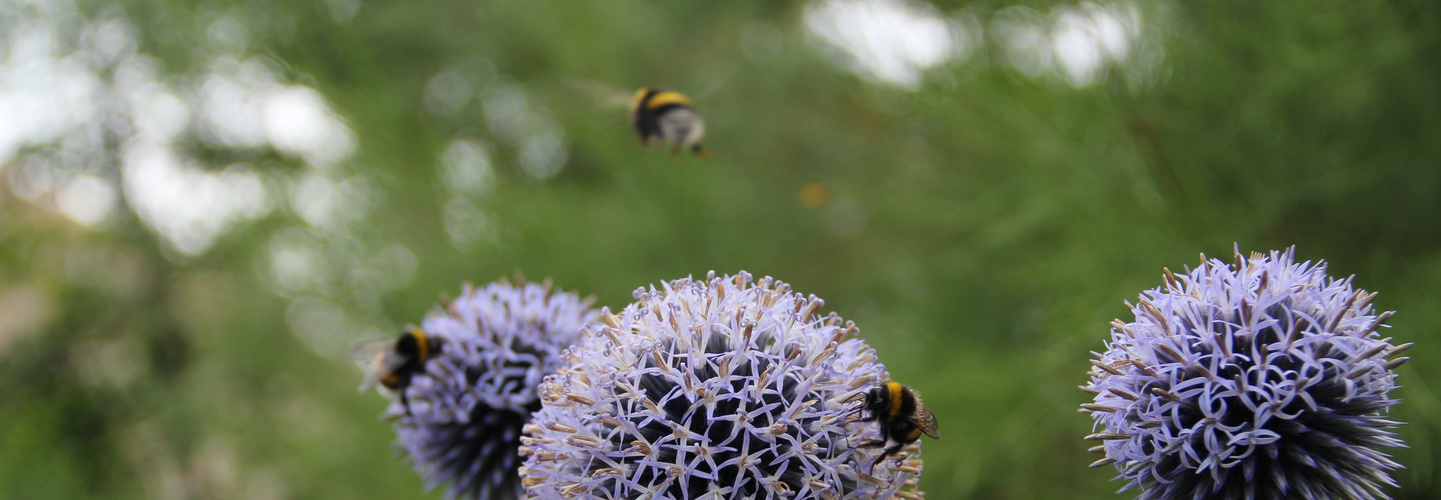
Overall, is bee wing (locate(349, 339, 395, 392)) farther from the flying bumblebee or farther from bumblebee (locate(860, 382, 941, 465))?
bumblebee (locate(860, 382, 941, 465))

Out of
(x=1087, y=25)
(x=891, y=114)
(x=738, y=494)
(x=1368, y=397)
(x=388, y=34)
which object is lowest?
(x=738, y=494)

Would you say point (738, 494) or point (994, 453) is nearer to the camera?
point (738, 494)

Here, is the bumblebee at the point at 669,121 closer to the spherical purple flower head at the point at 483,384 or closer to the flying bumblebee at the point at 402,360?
the spherical purple flower head at the point at 483,384

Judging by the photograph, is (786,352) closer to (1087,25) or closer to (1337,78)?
(1087,25)

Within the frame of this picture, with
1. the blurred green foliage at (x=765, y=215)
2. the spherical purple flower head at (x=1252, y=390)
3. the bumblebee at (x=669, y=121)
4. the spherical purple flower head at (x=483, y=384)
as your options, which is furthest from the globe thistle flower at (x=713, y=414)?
the blurred green foliage at (x=765, y=215)

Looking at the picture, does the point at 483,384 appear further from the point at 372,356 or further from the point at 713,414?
the point at 713,414

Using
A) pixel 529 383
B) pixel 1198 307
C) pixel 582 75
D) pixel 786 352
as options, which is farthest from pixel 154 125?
pixel 1198 307

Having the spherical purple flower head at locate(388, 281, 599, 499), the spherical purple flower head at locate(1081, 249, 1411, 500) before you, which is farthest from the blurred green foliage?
the spherical purple flower head at locate(1081, 249, 1411, 500)
